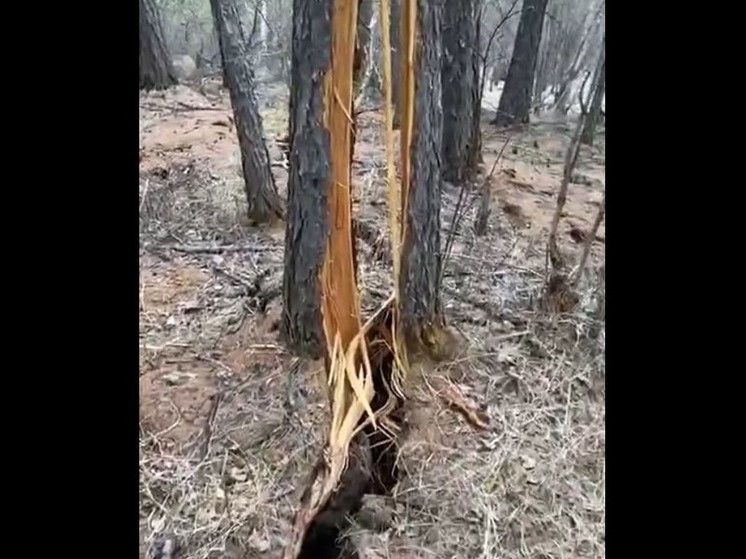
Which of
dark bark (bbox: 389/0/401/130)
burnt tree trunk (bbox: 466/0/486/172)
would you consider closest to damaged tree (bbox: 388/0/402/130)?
dark bark (bbox: 389/0/401/130)

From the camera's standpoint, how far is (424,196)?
107cm

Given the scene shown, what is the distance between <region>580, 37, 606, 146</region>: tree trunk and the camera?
1.09m

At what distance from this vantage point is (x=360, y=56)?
1016 millimetres

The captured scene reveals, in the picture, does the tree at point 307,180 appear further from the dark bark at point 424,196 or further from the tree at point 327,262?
the dark bark at point 424,196

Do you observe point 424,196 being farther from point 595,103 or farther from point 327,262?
point 595,103

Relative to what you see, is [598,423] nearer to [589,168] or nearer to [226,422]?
[589,168]

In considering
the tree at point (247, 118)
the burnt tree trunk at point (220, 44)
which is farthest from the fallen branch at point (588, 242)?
the burnt tree trunk at point (220, 44)

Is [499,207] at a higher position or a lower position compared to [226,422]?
higher

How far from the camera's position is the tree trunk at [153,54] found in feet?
3.44

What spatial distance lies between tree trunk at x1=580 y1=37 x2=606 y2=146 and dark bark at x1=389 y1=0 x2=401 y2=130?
0.26 m

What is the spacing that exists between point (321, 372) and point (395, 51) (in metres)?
0.42
